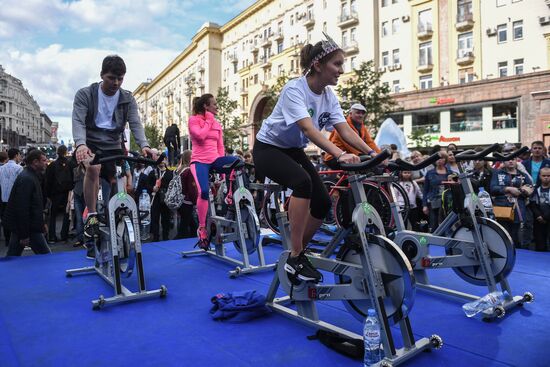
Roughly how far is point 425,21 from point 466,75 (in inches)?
206

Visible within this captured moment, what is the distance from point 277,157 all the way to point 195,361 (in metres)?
1.58

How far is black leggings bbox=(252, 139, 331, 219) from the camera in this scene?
3375mm

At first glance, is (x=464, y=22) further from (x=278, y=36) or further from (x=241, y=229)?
(x=241, y=229)

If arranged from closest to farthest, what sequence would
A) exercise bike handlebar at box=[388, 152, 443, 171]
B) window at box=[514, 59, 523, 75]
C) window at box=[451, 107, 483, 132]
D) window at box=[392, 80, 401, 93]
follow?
exercise bike handlebar at box=[388, 152, 443, 171]
window at box=[514, 59, 523, 75]
window at box=[451, 107, 483, 132]
window at box=[392, 80, 401, 93]

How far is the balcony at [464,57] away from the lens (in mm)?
28578

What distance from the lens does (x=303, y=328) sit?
352 cm

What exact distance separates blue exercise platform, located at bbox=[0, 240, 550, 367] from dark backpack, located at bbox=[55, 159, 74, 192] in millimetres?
4346

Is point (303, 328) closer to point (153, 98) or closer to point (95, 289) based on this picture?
point (95, 289)

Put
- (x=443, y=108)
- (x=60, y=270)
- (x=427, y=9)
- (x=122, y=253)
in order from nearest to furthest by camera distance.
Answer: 1. (x=122, y=253)
2. (x=60, y=270)
3. (x=443, y=108)
4. (x=427, y=9)

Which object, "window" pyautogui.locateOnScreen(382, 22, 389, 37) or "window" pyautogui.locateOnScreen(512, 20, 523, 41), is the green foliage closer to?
"window" pyautogui.locateOnScreen(512, 20, 523, 41)

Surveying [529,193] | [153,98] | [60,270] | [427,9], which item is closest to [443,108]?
[427,9]

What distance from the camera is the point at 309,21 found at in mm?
42125

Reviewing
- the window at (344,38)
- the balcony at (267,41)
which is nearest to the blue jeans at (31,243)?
the window at (344,38)

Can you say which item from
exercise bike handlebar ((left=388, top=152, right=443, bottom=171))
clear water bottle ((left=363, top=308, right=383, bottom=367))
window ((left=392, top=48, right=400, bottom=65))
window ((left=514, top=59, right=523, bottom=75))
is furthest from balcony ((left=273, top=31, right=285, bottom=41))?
clear water bottle ((left=363, top=308, right=383, bottom=367))
